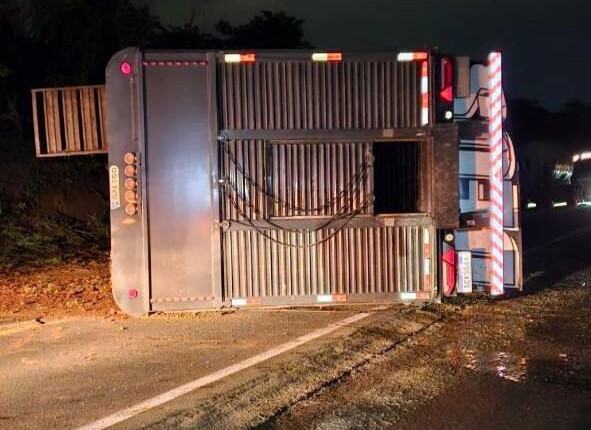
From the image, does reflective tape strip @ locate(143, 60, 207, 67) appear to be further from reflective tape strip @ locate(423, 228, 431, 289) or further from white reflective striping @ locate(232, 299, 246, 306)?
reflective tape strip @ locate(423, 228, 431, 289)

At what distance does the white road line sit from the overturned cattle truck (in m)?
0.46

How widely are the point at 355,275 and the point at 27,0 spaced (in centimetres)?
1369

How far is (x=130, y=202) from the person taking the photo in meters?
7.17

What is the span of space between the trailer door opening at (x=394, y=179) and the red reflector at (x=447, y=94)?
2.23 ft

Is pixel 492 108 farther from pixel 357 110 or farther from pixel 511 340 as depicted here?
pixel 511 340

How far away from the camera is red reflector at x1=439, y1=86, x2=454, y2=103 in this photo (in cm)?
743

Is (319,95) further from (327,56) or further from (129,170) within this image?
(129,170)

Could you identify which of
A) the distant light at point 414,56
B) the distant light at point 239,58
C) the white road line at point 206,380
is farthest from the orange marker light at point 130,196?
the distant light at point 414,56

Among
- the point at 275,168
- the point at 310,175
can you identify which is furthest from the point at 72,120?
the point at 310,175

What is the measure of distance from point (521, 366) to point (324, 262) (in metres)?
2.16

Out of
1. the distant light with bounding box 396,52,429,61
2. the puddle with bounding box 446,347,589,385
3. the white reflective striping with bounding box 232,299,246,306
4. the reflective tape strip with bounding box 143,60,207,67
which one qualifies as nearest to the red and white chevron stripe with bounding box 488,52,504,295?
the distant light with bounding box 396,52,429,61

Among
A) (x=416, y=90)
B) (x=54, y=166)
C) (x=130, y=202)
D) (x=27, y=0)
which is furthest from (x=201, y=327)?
(x=27, y=0)

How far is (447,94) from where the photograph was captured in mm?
7441

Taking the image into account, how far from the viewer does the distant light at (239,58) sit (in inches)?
283
